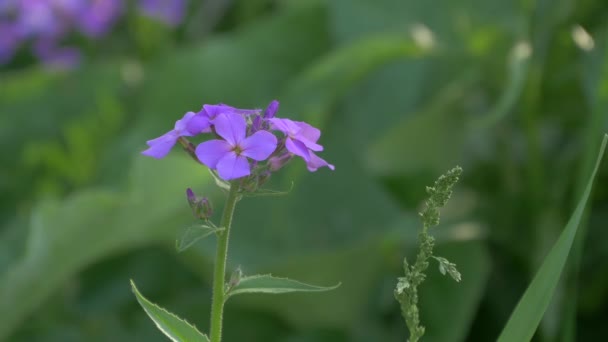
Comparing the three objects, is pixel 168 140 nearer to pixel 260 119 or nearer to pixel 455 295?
pixel 260 119

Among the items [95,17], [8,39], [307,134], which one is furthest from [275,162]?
[8,39]

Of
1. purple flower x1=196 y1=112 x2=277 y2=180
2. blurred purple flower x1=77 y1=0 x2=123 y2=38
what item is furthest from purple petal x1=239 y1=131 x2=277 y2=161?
blurred purple flower x1=77 y1=0 x2=123 y2=38

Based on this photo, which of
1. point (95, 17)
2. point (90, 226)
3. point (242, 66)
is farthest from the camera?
point (95, 17)

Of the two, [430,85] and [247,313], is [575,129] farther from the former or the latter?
[247,313]

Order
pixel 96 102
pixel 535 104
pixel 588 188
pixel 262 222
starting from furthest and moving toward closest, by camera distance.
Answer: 1. pixel 96 102
2. pixel 262 222
3. pixel 535 104
4. pixel 588 188

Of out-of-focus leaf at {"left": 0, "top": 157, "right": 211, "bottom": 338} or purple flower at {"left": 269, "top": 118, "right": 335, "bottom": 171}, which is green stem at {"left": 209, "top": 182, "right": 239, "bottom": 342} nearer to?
purple flower at {"left": 269, "top": 118, "right": 335, "bottom": 171}

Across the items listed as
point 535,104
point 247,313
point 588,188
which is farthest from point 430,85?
point 588,188
